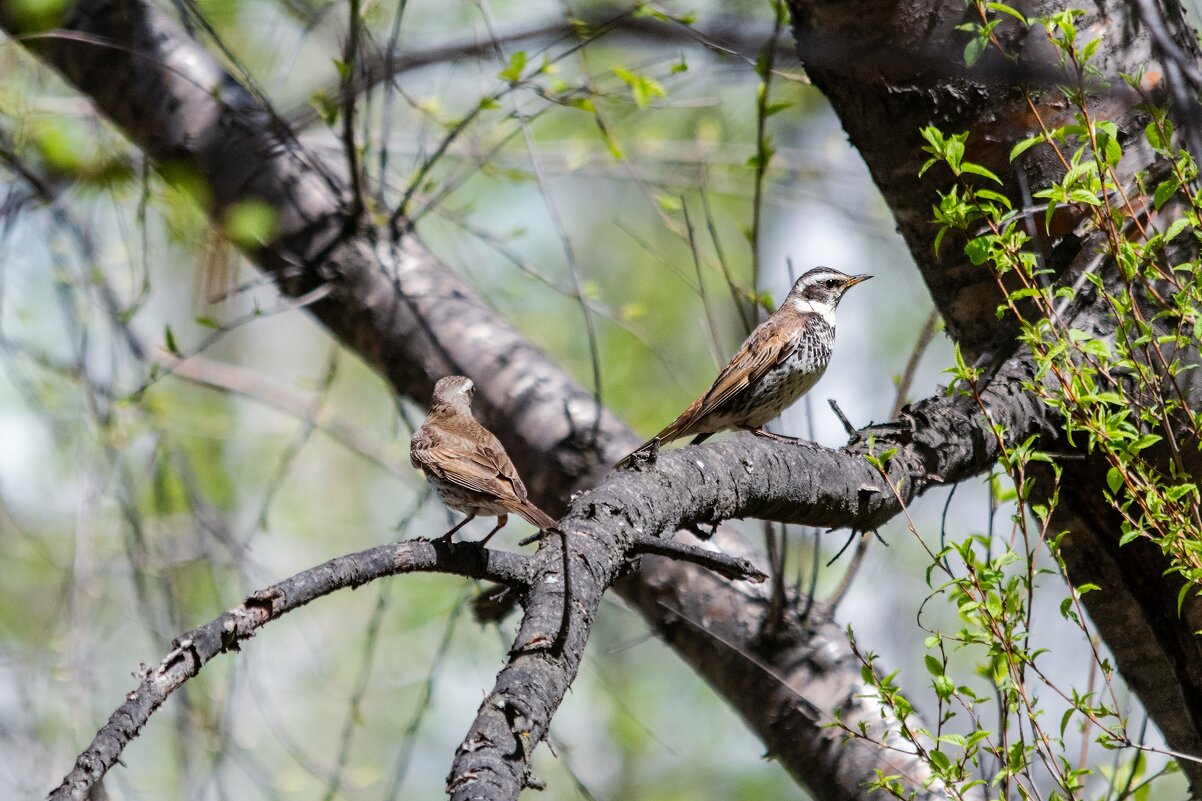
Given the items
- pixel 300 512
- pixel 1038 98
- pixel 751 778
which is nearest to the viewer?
pixel 1038 98

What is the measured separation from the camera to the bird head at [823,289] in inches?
242

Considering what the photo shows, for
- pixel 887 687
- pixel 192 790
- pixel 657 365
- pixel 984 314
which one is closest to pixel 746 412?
pixel 984 314

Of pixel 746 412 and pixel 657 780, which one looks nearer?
pixel 746 412

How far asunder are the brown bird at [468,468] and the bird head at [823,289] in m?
A: 2.51

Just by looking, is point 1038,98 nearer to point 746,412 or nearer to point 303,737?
point 746,412

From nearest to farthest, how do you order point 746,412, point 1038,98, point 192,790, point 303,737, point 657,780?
point 1038,98 < point 192,790 < point 746,412 < point 657,780 < point 303,737

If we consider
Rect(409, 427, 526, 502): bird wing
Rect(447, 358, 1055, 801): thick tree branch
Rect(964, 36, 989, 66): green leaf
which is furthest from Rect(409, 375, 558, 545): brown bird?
Rect(964, 36, 989, 66): green leaf

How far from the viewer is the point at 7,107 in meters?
4.62

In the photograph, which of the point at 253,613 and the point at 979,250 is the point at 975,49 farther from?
the point at 253,613

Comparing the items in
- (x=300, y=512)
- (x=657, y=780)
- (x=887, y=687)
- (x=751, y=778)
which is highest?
(x=300, y=512)

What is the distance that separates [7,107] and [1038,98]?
4203 millimetres

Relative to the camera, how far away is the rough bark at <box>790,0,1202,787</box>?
3.48 m

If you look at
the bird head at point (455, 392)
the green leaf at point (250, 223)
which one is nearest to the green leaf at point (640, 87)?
the bird head at point (455, 392)

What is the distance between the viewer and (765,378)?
207 inches
